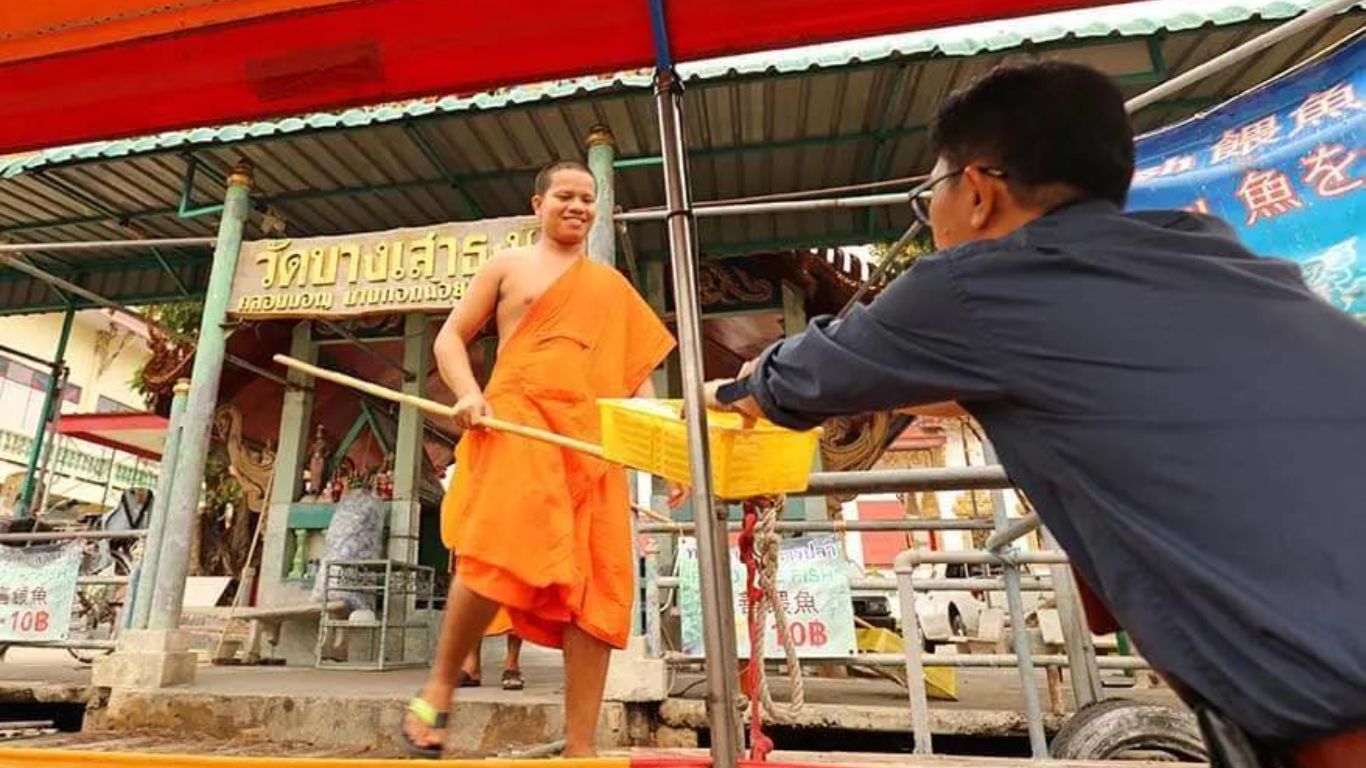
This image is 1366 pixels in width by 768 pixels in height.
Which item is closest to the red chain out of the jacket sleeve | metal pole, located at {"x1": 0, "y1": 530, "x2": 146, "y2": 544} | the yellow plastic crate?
the yellow plastic crate

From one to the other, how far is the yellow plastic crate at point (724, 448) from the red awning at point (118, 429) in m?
10.3

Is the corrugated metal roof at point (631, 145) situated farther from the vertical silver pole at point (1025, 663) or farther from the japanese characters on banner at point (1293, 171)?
the vertical silver pole at point (1025, 663)

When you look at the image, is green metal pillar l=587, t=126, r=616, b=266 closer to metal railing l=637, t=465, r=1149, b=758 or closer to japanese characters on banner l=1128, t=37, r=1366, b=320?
metal railing l=637, t=465, r=1149, b=758

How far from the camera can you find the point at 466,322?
89.7 inches

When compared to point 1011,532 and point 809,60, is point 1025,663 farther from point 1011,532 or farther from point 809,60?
point 809,60

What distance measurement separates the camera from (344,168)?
5.29 metres

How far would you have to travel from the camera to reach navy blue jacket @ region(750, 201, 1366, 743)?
2.15 ft

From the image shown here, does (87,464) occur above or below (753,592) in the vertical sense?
above

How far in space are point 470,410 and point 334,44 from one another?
0.89m

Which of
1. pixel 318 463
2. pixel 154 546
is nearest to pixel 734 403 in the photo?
pixel 154 546

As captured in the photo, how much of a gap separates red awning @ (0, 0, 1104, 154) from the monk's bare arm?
2.44 feet

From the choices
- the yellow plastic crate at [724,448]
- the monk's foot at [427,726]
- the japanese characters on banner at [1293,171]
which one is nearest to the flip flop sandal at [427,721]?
the monk's foot at [427,726]

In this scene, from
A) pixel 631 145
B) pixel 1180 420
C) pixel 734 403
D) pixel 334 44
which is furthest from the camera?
pixel 631 145

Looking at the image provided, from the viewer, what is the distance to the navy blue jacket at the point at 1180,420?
0.66 m
